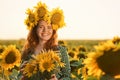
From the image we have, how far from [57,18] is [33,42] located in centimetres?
35

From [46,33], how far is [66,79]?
468 mm

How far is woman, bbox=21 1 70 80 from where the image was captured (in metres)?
4.09

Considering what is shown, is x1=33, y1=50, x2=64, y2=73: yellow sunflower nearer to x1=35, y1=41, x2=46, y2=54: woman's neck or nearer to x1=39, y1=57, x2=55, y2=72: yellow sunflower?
x1=39, y1=57, x2=55, y2=72: yellow sunflower

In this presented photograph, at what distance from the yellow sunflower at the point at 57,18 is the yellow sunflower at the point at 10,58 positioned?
2.17ft

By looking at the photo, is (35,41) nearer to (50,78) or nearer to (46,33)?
(46,33)

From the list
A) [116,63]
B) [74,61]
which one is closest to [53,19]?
[74,61]

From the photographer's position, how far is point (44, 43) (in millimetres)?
→ 4156

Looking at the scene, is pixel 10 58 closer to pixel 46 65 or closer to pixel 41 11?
pixel 41 11

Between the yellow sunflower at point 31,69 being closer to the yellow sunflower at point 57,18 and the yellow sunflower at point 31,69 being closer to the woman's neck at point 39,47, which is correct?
the woman's neck at point 39,47

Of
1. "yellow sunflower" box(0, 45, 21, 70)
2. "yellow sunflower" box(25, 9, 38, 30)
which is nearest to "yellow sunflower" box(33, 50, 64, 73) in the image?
"yellow sunflower" box(25, 9, 38, 30)

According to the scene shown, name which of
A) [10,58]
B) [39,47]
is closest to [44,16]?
[39,47]

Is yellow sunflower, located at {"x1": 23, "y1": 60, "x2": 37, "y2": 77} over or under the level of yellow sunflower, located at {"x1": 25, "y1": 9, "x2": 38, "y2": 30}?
under

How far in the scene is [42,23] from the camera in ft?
14.2

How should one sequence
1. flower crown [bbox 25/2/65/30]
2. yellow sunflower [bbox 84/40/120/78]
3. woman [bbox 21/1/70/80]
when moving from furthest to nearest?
flower crown [bbox 25/2/65/30] < woman [bbox 21/1/70/80] < yellow sunflower [bbox 84/40/120/78]
